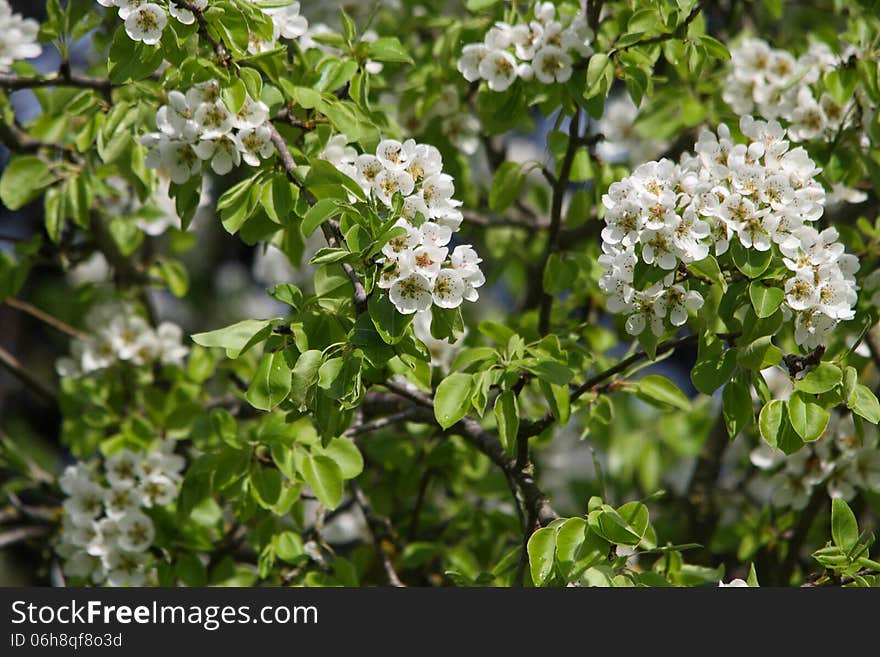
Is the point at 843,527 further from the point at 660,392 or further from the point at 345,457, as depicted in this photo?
the point at 345,457

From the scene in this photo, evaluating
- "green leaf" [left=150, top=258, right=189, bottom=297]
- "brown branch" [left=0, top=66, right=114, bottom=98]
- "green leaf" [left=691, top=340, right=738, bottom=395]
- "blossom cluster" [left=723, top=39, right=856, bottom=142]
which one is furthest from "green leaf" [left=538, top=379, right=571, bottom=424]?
"green leaf" [left=150, top=258, right=189, bottom=297]

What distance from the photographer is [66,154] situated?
2.98 meters

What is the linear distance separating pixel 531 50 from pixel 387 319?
955 mm

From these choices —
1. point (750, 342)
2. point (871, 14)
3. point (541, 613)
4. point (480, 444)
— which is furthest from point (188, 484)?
point (871, 14)

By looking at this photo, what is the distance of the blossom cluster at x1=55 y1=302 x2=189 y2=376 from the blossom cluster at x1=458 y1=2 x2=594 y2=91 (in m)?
1.33

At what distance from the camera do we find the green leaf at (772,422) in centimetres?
201

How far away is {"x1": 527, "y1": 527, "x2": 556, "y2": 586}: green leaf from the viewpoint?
1930 mm

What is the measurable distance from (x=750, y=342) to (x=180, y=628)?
1.42 metres

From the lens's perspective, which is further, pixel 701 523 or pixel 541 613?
pixel 701 523

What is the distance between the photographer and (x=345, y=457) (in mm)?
2324

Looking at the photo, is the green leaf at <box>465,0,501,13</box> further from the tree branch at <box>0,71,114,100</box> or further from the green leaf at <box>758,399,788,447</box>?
the green leaf at <box>758,399,788,447</box>

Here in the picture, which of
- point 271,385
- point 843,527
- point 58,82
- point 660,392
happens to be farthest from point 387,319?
point 58,82

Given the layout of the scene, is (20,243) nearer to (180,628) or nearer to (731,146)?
(180,628)

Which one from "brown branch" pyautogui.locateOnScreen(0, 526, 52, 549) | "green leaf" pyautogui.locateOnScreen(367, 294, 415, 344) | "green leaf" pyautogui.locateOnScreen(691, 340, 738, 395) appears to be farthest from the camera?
"brown branch" pyautogui.locateOnScreen(0, 526, 52, 549)
